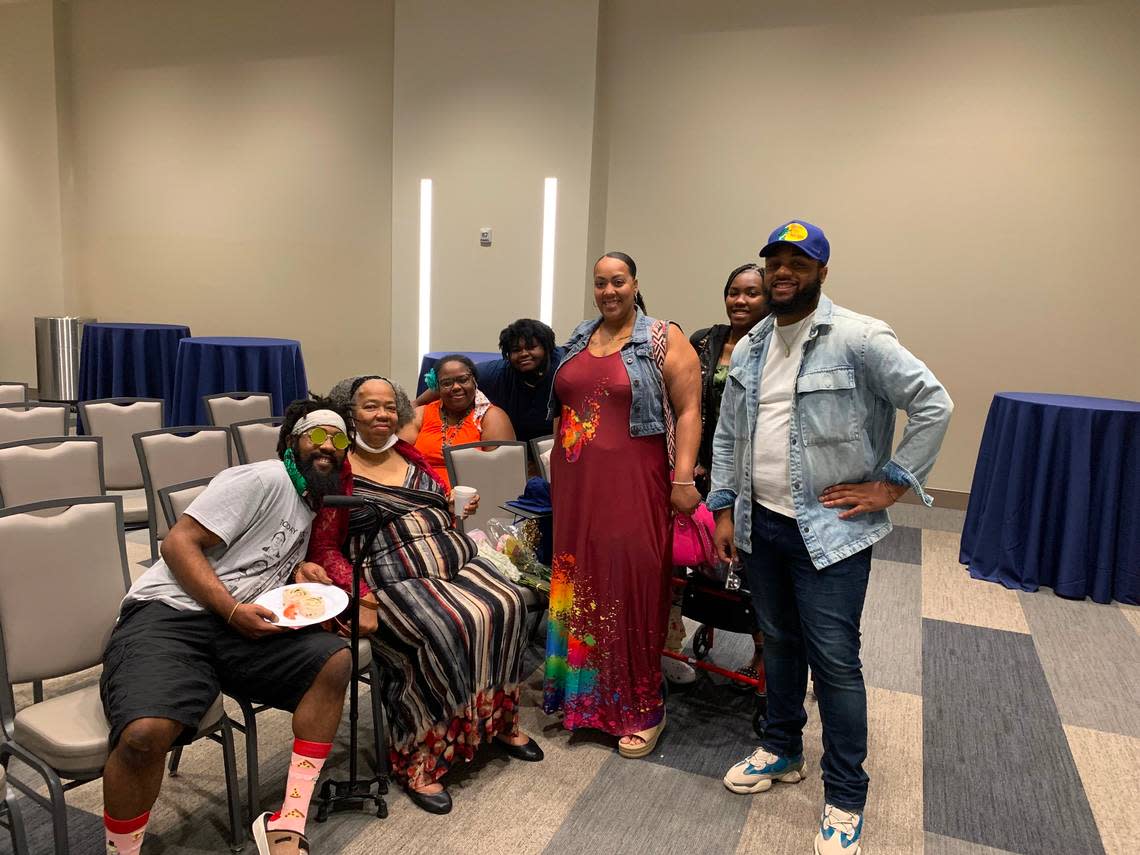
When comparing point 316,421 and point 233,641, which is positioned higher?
point 316,421

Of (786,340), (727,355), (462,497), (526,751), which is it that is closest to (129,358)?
(462,497)

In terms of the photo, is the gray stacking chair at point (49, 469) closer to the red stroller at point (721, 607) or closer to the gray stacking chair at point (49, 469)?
the gray stacking chair at point (49, 469)

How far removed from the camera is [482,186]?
6.60m

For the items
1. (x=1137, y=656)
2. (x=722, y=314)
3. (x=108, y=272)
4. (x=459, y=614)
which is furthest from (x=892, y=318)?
(x=108, y=272)

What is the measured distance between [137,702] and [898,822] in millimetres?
1965

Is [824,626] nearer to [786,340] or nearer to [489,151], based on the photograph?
[786,340]

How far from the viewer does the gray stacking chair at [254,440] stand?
136 inches

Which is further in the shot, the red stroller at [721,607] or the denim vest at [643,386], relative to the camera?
the red stroller at [721,607]

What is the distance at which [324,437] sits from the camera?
7.25 feet

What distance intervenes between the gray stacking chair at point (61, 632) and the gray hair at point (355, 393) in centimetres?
67

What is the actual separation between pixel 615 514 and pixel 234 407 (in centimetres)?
249

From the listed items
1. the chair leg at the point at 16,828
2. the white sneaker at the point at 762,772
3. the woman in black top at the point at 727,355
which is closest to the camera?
the chair leg at the point at 16,828

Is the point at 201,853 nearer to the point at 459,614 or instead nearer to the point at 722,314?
the point at 459,614

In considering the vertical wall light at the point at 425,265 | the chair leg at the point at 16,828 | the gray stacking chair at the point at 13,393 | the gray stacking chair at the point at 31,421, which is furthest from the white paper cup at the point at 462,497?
the vertical wall light at the point at 425,265
